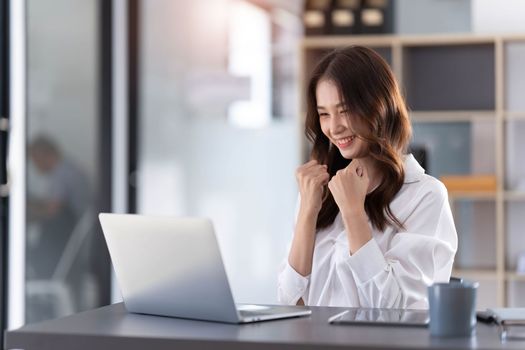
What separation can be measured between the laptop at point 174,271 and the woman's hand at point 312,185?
0.44 metres

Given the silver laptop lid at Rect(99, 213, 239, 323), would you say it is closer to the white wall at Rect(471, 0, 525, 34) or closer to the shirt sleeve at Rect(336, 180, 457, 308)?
the shirt sleeve at Rect(336, 180, 457, 308)

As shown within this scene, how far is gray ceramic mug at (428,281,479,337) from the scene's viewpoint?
5.53 feet

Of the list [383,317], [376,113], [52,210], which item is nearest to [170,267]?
[383,317]

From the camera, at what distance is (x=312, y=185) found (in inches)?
97.6

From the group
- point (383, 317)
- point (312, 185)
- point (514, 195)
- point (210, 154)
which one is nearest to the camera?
point (383, 317)

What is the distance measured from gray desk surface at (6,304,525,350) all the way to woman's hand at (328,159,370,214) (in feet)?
1.46

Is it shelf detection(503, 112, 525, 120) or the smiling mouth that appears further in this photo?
shelf detection(503, 112, 525, 120)

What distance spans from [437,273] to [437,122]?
327cm

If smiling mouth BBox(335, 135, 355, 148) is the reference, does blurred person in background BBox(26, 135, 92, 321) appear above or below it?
below

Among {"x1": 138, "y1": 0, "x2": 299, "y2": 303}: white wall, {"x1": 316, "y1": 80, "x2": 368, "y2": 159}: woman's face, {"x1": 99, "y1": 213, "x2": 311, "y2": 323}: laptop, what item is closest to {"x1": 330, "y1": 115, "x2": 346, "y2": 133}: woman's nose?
{"x1": 316, "y1": 80, "x2": 368, "y2": 159}: woman's face

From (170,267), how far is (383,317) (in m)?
0.41

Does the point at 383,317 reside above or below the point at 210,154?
below

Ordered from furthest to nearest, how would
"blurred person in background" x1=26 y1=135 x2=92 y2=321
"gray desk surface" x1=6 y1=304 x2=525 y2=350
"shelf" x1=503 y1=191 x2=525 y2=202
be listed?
"shelf" x1=503 y1=191 x2=525 y2=202 < "blurred person in background" x1=26 y1=135 x2=92 y2=321 < "gray desk surface" x1=6 y1=304 x2=525 y2=350

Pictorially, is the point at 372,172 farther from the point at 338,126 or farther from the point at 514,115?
the point at 514,115
